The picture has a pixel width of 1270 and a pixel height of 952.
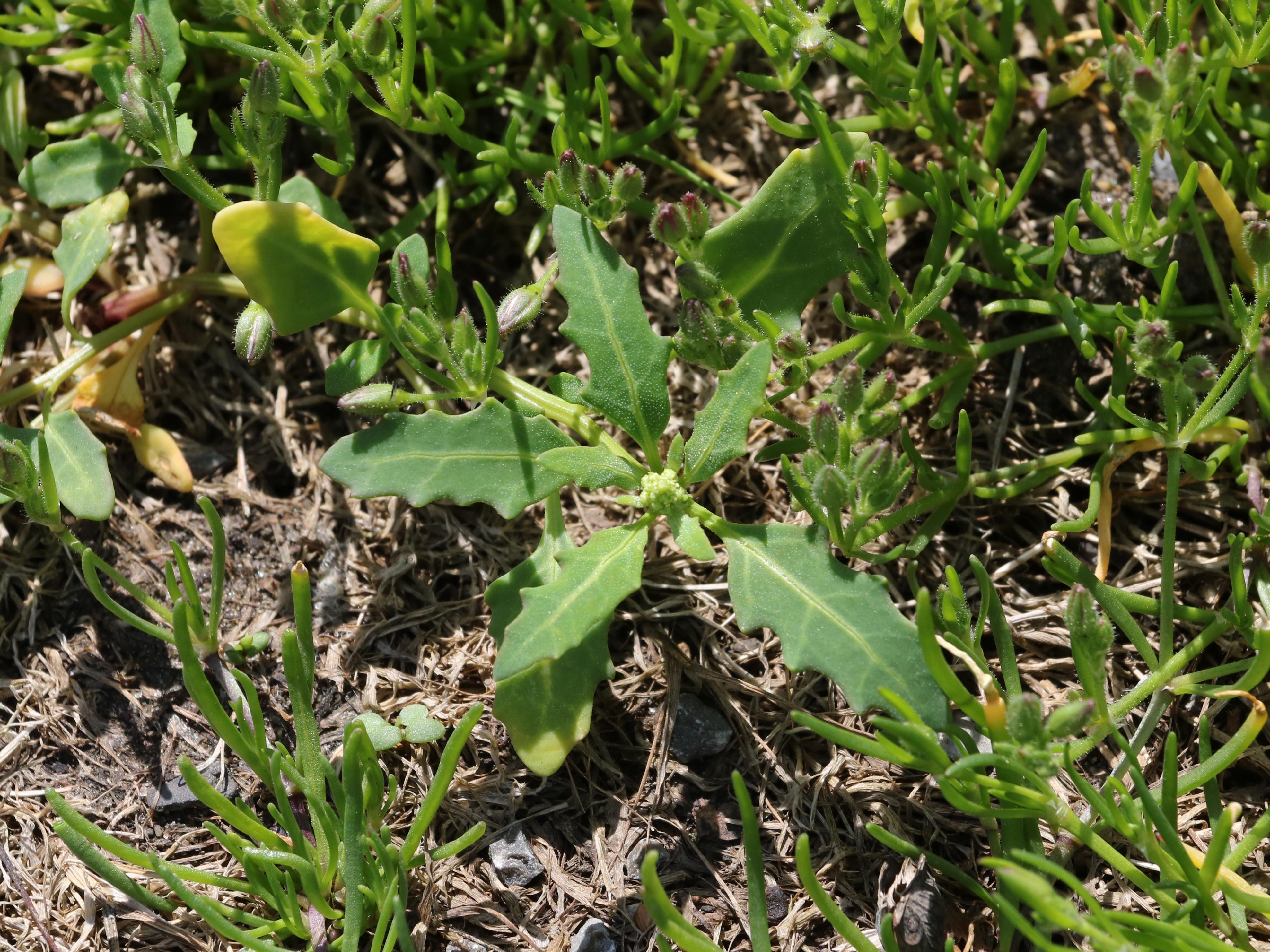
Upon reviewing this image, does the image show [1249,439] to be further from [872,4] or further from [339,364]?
[339,364]

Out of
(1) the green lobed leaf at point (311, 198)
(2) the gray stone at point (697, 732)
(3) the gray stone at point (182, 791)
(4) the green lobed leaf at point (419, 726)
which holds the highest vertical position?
(1) the green lobed leaf at point (311, 198)

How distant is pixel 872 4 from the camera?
263 centimetres

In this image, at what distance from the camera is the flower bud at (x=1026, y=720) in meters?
2.08

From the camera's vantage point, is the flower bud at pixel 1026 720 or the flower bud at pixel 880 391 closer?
the flower bud at pixel 1026 720

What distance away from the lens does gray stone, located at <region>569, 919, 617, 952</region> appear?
255 centimetres

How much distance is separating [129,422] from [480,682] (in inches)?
50.4

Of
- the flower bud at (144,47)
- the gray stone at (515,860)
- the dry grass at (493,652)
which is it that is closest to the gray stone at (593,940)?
the dry grass at (493,652)

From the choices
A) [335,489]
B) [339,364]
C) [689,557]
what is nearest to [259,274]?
[339,364]

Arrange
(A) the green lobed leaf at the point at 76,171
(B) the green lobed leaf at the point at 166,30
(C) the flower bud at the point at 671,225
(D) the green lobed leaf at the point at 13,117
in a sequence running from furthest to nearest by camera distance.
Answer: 1. (D) the green lobed leaf at the point at 13,117
2. (A) the green lobed leaf at the point at 76,171
3. (B) the green lobed leaf at the point at 166,30
4. (C) the flower bud at the point at 671,225

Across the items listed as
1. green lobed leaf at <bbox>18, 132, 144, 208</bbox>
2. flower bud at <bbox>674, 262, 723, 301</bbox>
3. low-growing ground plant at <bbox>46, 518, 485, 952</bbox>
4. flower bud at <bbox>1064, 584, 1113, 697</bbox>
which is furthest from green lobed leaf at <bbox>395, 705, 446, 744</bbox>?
green lobed leaf at <bbox>18, 132, 144, 208</bbox>

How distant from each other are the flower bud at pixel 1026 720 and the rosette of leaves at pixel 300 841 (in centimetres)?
108

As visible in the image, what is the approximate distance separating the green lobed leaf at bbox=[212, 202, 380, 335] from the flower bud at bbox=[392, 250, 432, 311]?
0.53 feet

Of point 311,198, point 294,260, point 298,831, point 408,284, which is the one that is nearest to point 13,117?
point 311,198

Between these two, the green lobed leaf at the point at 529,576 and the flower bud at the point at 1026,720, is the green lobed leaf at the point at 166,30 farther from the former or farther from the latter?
the flower bud at the point at 1026,720
